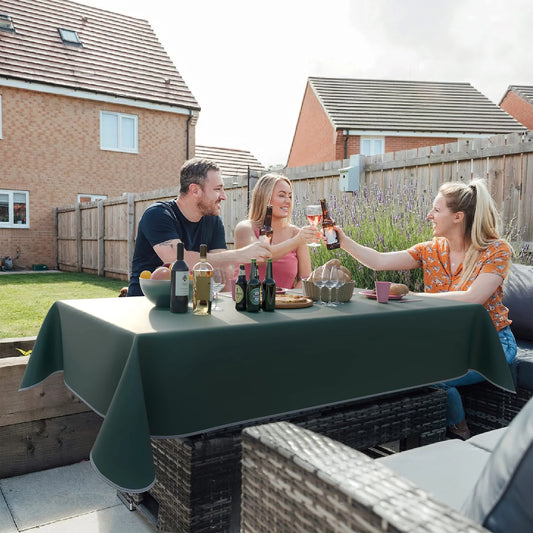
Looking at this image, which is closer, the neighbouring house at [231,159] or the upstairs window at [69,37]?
the upstairs window at [69,37]

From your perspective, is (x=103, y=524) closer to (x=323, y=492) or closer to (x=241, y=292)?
(x=241, y=292)

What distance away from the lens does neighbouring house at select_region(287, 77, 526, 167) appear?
63.9ft

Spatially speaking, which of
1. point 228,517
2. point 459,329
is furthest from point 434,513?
point 459,329

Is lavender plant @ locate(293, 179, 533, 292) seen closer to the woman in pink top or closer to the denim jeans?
the woman in pink top

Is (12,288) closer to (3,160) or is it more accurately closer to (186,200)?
(3,160)

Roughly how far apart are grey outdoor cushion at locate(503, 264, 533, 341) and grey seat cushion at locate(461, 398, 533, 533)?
2.84m

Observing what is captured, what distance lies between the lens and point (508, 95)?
27891 millimetres

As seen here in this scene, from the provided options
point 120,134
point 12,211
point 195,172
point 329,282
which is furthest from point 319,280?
point 120,134

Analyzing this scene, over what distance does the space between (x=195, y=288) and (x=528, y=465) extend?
151cm

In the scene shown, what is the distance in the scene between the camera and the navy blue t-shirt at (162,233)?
3.12m

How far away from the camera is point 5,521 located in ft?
7.35

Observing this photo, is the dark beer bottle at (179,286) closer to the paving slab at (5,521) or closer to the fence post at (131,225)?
the paving slab at (5,521)

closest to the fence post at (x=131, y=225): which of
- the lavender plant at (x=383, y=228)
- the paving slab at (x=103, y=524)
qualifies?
the lavender plant at (x=383, y=228)

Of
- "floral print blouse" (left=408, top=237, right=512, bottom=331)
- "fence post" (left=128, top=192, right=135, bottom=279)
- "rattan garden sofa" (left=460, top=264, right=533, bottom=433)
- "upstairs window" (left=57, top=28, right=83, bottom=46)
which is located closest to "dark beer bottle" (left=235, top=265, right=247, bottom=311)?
"floral print blouse" (left=408, top=237, right=512, bottom=331)
